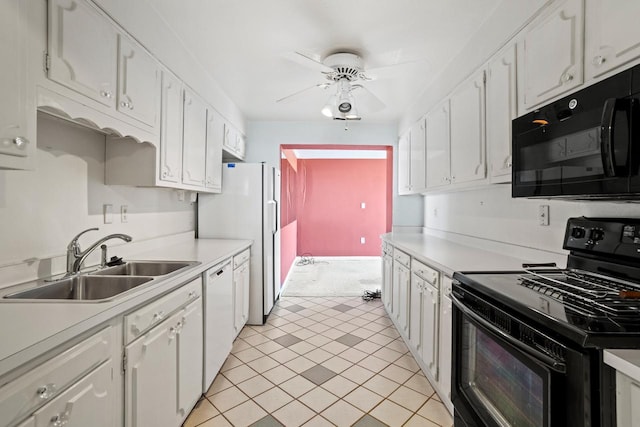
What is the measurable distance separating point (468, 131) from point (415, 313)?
4.51ft

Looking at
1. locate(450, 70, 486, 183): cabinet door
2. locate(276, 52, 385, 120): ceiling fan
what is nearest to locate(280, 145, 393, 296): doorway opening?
locate(276, 52, 385, 120): ceiling fan

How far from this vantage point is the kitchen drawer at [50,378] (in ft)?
2.41

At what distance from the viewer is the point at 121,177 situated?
195 centimetres

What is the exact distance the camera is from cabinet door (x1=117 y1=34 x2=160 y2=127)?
1.59 meters

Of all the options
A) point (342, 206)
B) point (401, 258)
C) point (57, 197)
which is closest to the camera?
point (57, 197)

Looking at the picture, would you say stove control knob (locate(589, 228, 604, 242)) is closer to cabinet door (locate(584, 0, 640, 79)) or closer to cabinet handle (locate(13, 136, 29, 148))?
cabinet door (locate(584, 0, 640, 79))

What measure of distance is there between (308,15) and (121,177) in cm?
152

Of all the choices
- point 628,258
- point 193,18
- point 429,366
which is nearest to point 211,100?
point 193,18

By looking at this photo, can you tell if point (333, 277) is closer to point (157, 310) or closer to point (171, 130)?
point (171, 130)

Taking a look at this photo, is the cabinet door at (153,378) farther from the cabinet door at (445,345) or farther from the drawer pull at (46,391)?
the cabinet door at (445,345)

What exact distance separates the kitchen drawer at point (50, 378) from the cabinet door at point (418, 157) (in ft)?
9.22

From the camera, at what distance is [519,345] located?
40.5 inches

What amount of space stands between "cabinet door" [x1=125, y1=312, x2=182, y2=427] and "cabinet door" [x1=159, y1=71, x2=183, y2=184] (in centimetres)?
100

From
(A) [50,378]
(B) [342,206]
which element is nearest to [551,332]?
(A) [50,378]
